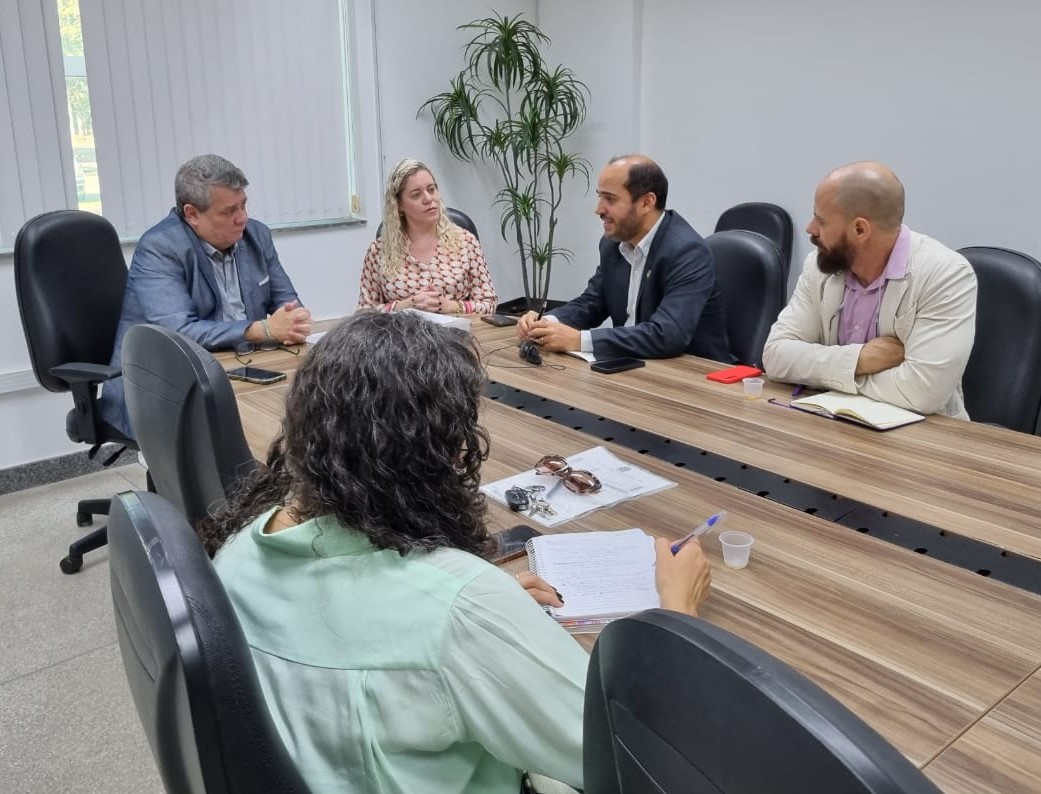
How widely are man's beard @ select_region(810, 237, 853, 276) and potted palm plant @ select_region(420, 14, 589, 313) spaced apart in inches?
107

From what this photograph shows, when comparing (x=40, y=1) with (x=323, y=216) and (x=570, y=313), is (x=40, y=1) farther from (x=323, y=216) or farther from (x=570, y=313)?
(x=570, y=313)

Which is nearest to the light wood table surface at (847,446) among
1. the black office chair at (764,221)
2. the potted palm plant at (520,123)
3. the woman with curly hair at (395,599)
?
the woman with curly hair at (395,599)

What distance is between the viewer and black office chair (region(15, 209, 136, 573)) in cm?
280

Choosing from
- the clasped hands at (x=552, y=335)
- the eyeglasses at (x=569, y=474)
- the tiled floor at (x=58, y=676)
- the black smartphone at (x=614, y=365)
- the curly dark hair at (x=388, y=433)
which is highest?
the curly dark hair at (x=388, y=433)

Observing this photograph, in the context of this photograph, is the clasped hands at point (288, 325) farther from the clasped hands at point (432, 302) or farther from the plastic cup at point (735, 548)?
the plastic cup at point (735, 548)

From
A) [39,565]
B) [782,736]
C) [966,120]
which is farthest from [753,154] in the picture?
[782,736]

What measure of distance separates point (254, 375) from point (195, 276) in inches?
24.6

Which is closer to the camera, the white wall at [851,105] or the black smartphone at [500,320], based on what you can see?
the black smartphone at [500,320]

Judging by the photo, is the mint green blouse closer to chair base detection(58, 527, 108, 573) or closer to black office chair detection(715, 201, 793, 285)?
chair base detection(58, 527, 108, 573)

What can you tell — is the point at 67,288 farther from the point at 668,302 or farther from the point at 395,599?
the point at 395,599

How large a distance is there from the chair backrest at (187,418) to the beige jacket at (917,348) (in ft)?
4.62

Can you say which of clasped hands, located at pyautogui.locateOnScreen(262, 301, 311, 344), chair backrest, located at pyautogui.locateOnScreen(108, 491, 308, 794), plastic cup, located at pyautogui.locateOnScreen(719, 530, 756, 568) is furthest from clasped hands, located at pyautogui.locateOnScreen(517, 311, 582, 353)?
chair backrest, located at pyautogui.locateOnScreen(108, 491, 308, 794)

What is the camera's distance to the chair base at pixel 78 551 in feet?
9.73

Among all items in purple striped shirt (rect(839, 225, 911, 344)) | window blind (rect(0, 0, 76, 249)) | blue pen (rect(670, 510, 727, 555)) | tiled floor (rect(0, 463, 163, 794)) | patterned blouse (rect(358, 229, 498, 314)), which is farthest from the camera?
patterned blouse (rect(358, 229, 498, 314))
